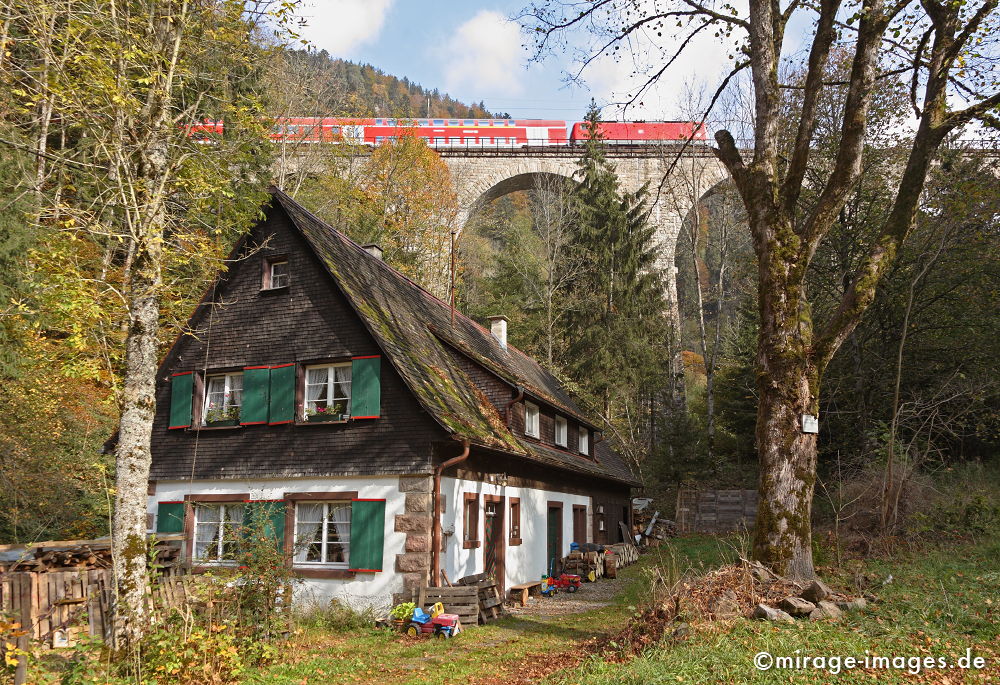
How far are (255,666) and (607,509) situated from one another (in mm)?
16082

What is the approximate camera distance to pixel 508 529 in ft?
48.5

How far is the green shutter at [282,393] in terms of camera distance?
13229 mm

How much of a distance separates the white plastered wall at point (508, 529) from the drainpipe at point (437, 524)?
0.90ft

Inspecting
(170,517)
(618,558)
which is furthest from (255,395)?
(618,558)

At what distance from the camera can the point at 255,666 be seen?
27.1ft

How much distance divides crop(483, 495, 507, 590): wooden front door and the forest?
3.37 m

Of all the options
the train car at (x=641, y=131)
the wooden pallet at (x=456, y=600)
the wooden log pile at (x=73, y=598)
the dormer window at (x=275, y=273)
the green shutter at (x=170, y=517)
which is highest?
the train car at (x=641, y=131)

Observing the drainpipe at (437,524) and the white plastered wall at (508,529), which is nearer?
the drainpipe at (437,524)

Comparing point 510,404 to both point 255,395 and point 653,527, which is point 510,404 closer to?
point 255,395

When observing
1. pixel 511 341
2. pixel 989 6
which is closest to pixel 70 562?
pixel 989 6

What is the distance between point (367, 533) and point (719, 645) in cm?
678

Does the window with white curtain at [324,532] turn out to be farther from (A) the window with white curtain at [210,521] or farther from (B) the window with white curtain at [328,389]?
(B) the window with white curtain at [328,389]

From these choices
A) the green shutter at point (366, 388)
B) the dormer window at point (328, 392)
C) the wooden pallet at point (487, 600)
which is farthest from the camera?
the dormer window at point (328, 392)

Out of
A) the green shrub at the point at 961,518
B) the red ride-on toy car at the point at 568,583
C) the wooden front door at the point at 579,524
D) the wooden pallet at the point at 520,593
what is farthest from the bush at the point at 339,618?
the green shrub at the point at 961,518
